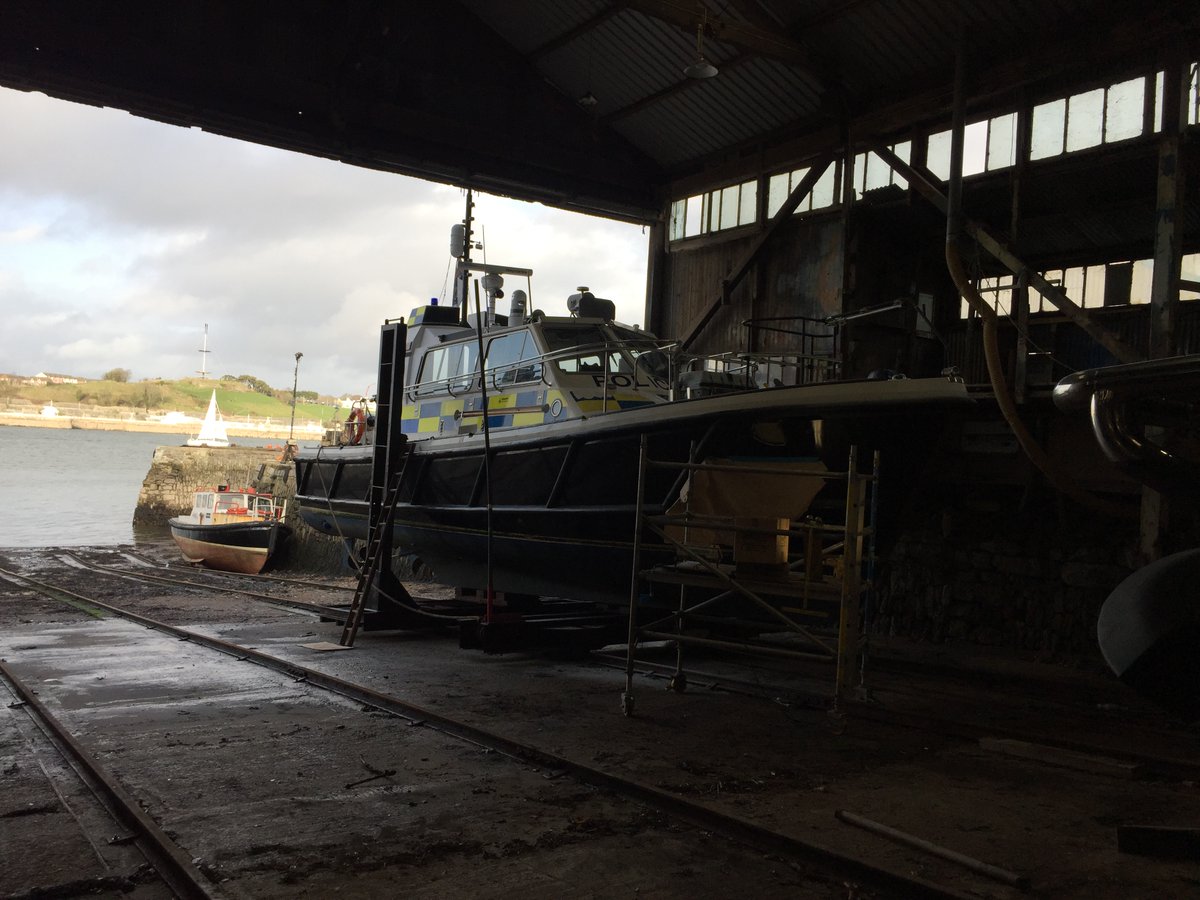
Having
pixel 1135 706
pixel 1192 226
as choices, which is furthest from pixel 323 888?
pixel 1192 226

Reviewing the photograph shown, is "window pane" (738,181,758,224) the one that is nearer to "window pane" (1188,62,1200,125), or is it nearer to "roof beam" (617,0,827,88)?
"roof beam" (617,0,827,88)

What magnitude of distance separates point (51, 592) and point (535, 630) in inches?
316

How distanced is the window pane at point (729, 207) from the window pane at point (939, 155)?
139 inches

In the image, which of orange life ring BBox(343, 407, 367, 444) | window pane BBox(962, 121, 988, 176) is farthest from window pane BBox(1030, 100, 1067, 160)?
orange life ring BBox(343, 407, 367, 444)

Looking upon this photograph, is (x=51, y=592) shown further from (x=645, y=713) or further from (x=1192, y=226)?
(x=1192, y=226)

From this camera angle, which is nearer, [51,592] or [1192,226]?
[1192,226]

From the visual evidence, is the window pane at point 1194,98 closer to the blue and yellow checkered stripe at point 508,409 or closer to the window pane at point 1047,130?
the window pane at point 1047,130

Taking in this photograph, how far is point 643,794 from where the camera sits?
4.07m

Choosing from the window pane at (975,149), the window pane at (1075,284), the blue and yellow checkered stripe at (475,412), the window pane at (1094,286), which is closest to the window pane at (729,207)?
the window pane at (975,149)

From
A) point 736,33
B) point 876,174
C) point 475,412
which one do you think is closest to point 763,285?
point 876,174

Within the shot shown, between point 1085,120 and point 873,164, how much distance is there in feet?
9.44

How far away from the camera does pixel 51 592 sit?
476 inches

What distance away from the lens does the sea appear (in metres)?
29.5

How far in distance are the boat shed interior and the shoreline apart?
8167 cm
